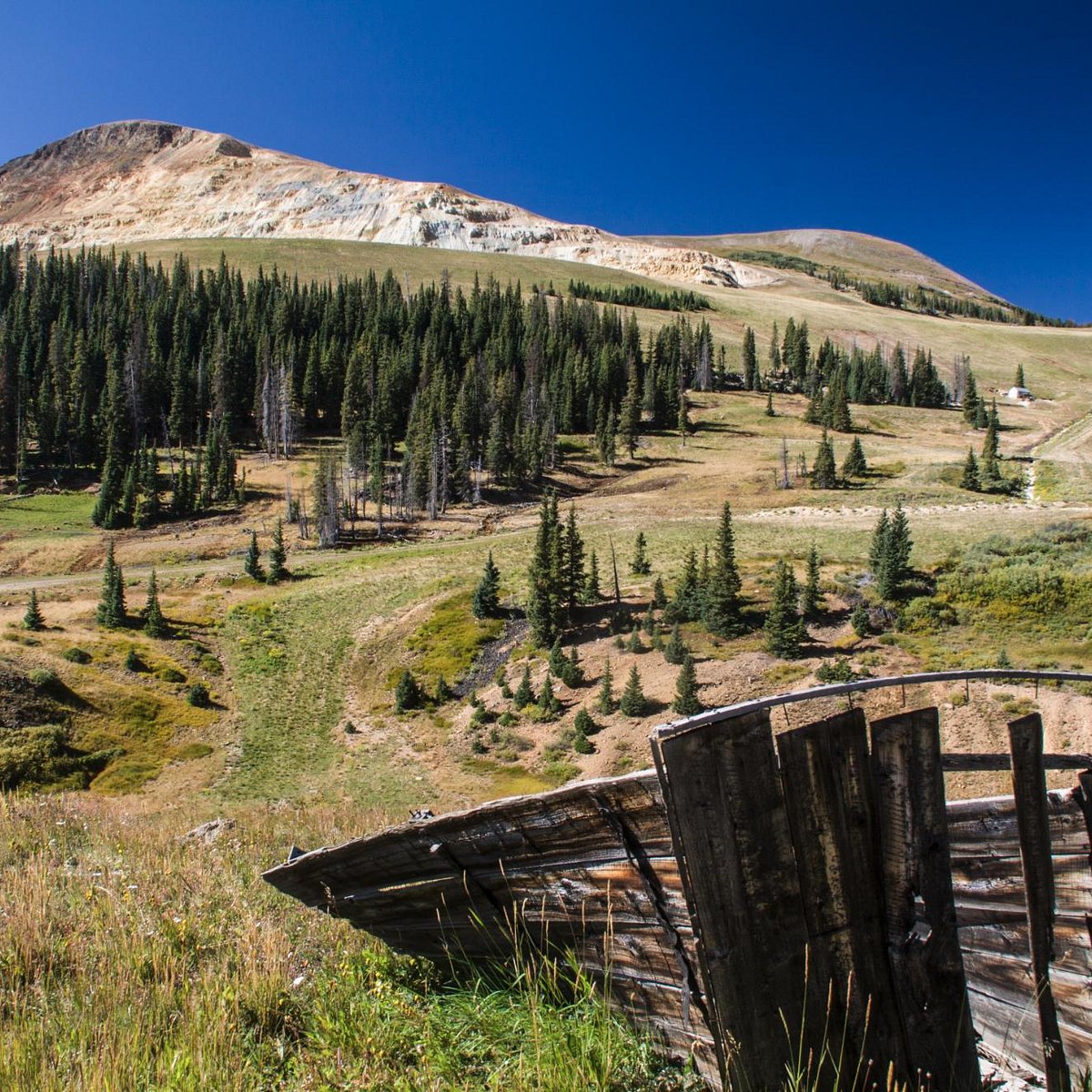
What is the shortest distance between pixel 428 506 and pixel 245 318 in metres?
66.2

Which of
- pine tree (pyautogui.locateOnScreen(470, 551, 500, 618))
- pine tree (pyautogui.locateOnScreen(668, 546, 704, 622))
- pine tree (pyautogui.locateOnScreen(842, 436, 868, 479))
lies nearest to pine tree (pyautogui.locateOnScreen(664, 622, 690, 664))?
pine tree (pyautogui.locateOnScreen(668, 546, 704, 622))

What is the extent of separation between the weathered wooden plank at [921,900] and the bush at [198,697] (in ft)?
139

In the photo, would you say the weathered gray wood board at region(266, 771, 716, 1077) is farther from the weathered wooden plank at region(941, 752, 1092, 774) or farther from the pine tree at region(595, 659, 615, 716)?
the pine tree at region(595, 659, 615, 716)

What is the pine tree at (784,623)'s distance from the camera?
3506cm

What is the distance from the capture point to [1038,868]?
320 cm

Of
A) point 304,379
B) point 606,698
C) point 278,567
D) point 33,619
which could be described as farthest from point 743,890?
point 304,379

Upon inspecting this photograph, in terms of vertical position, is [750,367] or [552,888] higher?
[750,367]

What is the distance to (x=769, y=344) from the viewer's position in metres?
154

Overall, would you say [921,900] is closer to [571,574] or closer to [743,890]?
[743,890]

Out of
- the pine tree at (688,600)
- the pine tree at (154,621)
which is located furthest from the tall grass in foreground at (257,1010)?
the pine tree at (154,621)

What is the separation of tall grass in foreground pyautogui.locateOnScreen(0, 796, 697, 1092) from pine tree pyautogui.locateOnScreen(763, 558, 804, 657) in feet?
109

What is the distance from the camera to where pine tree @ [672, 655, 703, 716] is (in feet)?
101

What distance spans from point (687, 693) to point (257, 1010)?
29514 mm

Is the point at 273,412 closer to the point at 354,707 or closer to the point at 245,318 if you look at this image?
the point at 245,318
